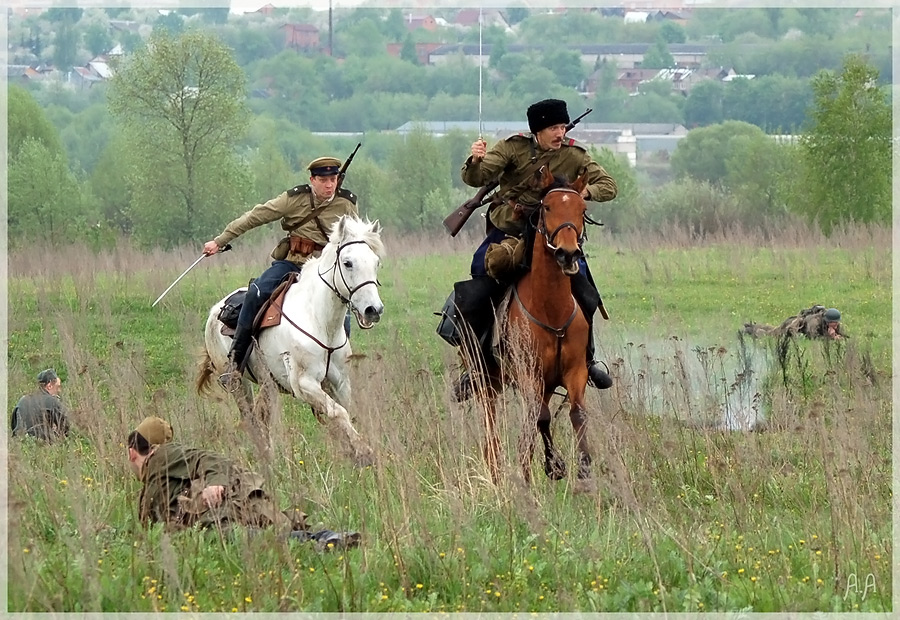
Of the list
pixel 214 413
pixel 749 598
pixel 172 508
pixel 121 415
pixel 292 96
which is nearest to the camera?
pixel 749 598

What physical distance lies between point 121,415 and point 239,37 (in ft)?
397

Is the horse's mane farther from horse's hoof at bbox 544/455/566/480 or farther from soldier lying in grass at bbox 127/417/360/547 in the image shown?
soldier lying in grass at bbox 127/417/360/547

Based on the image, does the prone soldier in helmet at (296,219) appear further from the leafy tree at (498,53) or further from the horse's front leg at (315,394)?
the leafy tree at (498,53)

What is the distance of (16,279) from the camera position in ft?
80.6

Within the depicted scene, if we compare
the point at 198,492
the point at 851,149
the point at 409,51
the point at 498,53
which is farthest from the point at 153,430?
the point at 409,51

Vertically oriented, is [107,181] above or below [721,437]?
below

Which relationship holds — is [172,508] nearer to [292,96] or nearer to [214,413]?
[214,413]

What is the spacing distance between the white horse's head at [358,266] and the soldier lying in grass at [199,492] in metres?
3.36

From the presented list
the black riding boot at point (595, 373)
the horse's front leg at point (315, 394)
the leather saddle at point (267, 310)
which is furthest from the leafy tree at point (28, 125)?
the black riding boot at point (595, 373)

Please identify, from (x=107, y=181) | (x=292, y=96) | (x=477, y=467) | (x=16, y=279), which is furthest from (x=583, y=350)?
(x=292, y=96)

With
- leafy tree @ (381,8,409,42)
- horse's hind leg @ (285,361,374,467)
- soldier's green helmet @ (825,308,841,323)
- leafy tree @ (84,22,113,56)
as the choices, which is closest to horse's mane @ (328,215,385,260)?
horse's hind leg @ (285,361,374,467)

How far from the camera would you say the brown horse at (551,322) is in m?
9.64

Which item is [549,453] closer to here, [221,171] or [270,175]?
[221,171]

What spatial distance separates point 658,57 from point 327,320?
132252 millimetres
